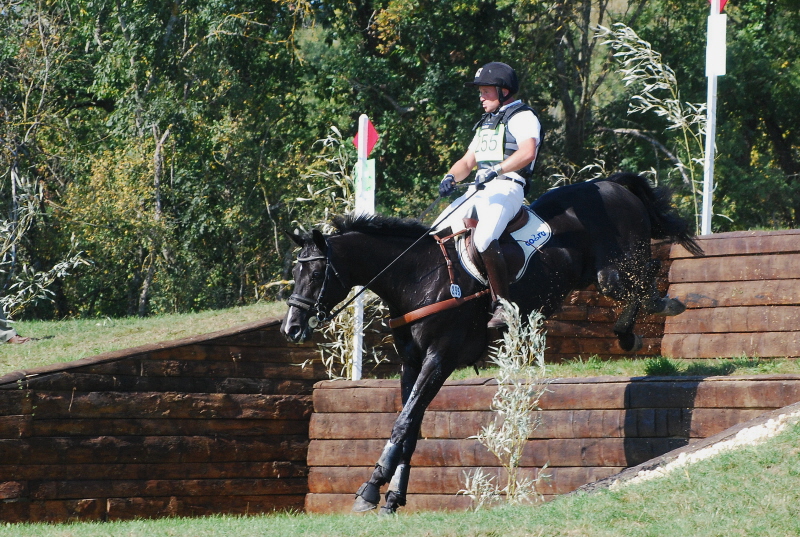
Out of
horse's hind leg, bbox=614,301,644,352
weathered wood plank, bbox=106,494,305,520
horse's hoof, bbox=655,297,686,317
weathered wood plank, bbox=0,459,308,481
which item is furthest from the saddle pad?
weathered wood plank, bbox=106,494,305,520

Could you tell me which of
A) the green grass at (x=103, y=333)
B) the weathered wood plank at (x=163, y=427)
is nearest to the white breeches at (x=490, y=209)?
the weathered wood plank at (x=163, y=427)

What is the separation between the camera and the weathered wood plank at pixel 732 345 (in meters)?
8.71

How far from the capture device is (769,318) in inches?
350

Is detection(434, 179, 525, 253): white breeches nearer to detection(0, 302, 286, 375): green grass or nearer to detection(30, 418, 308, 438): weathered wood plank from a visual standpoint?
detection(30, 418, 308, 438): weathered wood plank

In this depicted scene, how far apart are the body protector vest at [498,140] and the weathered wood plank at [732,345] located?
247 centimetres

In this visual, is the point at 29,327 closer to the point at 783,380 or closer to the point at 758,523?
the point at 783,380

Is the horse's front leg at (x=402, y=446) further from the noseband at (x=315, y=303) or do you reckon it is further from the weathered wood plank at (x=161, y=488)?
the weathered wood plank at (x=161, y=488)

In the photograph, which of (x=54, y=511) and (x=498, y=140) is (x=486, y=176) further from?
(x=54, y=511)

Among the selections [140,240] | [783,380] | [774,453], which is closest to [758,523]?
[774,453]

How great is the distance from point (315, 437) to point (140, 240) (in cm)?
1255

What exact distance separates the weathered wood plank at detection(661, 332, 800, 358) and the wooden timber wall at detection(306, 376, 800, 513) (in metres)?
1.63

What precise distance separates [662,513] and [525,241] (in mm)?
3178

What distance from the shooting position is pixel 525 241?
313 inches

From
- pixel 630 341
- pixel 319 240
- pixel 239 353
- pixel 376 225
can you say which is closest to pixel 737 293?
pixel 630 341
